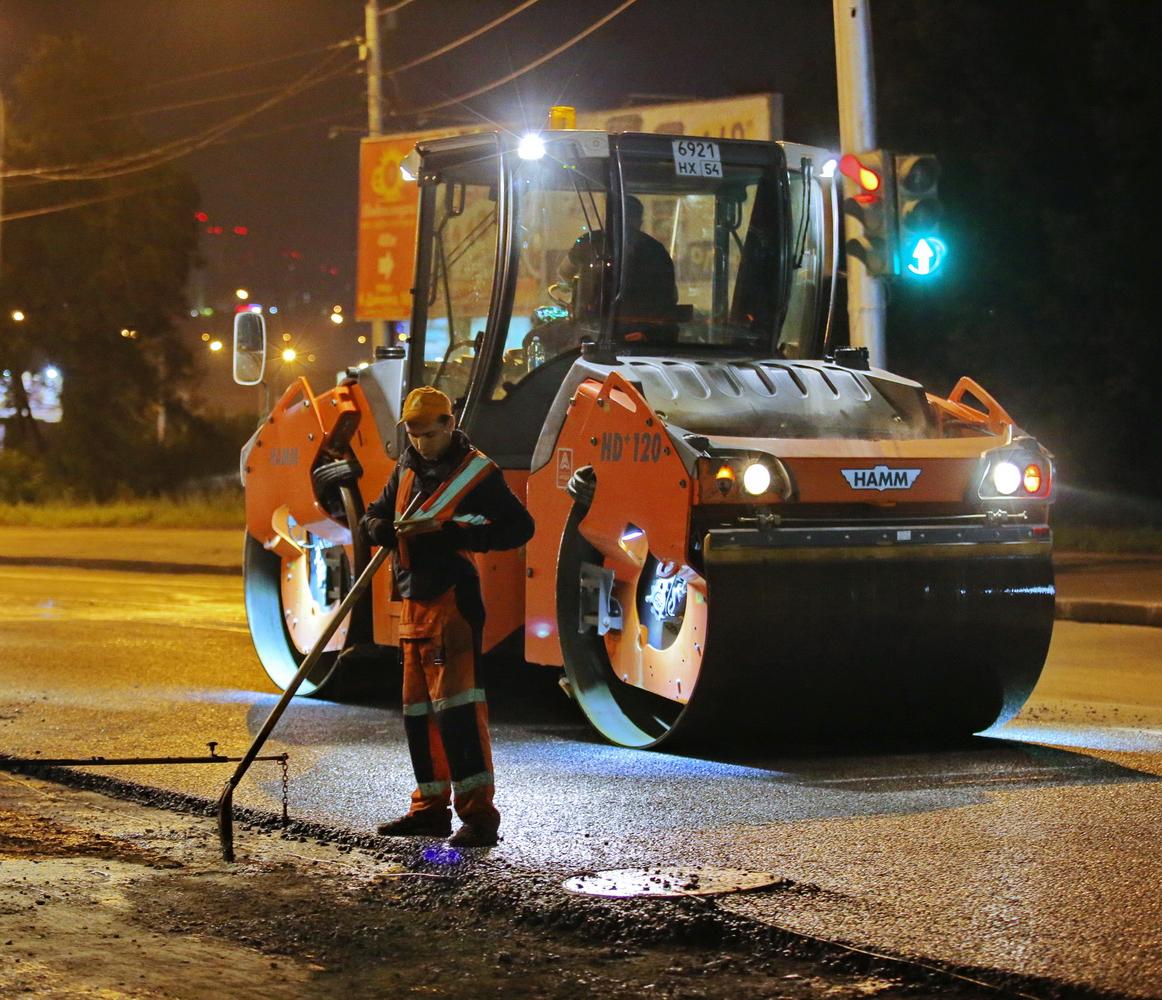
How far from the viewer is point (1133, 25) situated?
30891mm

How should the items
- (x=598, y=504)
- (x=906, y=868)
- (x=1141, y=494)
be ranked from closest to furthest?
1. (x=906, y=868)
2. (x=598, y=504)
3. (x=1141, y=494)

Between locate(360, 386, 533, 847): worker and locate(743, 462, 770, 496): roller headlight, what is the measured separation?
116cm

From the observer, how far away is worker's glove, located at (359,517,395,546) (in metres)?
7.40

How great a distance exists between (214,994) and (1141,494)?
31856 millimetres

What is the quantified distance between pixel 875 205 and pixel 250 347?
4.89 meters

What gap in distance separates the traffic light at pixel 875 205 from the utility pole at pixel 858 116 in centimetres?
89

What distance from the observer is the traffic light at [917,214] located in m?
14.0

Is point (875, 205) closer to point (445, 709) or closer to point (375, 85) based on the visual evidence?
point (445, 709)

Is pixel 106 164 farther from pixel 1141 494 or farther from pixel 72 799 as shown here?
Result: pixel 72 799

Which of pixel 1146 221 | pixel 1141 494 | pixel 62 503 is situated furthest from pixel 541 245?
pixel 62 503

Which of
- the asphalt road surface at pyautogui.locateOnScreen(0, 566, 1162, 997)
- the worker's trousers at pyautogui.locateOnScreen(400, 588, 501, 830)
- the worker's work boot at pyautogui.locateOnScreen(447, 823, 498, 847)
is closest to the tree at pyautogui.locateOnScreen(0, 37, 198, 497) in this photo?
the asphalt road surface at pyautogui.locateOnScreen(0, 566, 1162, 997)

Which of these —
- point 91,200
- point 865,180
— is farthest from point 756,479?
point 91,200

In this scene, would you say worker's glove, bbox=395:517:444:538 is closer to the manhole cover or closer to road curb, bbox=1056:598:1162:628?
the manhole cover

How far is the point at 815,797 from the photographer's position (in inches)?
305
